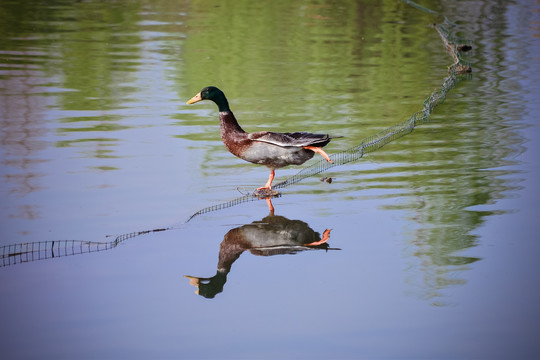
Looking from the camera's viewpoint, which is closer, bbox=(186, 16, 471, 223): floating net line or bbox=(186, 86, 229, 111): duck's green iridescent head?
bbox=(186, 86, 229, 111): duck's green iridescent head

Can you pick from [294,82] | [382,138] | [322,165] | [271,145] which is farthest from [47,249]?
[294,82]

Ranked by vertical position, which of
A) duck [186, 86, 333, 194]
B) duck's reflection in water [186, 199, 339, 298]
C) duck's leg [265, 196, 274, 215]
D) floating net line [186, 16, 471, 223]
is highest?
duck [186, 86, 333, 194]

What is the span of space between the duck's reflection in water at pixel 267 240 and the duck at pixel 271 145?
732 mm

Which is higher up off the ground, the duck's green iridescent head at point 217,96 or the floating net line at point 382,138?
the duck's green iridescent head at point 217,96

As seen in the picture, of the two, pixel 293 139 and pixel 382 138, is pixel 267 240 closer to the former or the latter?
pixel 293 139

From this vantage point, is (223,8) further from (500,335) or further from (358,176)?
(500,335)

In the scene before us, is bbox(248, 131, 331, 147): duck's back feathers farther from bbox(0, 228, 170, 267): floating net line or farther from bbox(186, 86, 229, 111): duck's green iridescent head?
bbox(0, 228, 170, 267): floating net line

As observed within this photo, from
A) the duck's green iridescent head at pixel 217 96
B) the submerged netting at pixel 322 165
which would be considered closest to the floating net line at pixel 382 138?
the submerged netting at pixel 322 165

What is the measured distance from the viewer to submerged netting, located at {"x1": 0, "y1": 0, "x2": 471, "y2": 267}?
5.89m

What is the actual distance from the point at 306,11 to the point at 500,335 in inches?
688

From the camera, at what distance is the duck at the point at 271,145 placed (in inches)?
281

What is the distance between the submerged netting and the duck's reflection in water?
23.0 inches

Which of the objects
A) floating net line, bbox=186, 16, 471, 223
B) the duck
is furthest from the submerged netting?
the duck

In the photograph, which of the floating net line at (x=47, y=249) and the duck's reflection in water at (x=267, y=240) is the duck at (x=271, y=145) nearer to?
the duck's reflection in water at (x=267, y=240)
